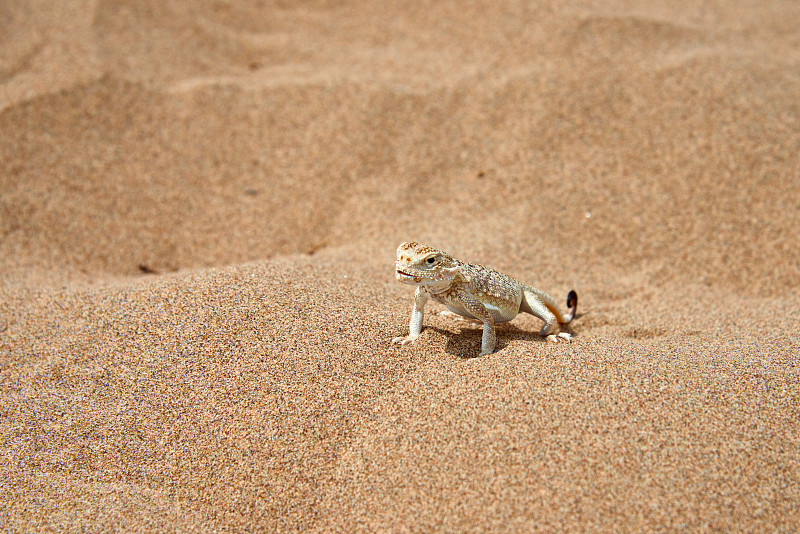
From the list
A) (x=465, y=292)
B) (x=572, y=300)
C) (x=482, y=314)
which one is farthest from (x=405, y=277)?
(x=572, y=300)

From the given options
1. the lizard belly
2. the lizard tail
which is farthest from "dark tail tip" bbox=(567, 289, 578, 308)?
the lizard belly

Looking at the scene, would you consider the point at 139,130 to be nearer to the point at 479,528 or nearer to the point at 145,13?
the point at 145,13

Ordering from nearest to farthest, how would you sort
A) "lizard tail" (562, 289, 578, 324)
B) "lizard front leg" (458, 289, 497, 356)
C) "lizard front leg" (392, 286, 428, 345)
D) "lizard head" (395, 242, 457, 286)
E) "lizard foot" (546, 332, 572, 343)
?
"lizard head" (395, 242, 457, 286), "lizard front leg" (458, 289, 497, 356), "lizard front leg" (392, 286, 428, 345), "lizard foot" (546, 332, 572, 343), "lizard tail" (562, 289, 578, 324)

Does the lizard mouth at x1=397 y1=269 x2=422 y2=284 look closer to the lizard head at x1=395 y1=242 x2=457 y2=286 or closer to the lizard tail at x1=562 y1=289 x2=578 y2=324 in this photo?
the lizard head at x1=395 y1=242 x2=457 y2=286

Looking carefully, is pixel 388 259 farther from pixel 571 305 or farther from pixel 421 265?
pixel 421 265

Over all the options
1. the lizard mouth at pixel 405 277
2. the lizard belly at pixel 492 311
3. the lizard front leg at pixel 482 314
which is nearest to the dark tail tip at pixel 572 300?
the lizard belly at pixel 492 311
